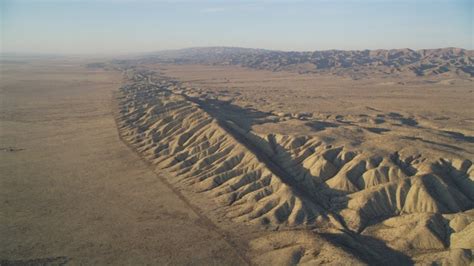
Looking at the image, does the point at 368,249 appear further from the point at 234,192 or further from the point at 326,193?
the point at 234,192

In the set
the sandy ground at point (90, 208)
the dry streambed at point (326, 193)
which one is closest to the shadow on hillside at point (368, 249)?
the dry streambed at point (326, 193)

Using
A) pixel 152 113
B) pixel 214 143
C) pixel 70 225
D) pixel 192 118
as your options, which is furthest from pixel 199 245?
pixel 152 113

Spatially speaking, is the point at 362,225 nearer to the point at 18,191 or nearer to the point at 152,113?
the point at 18,191

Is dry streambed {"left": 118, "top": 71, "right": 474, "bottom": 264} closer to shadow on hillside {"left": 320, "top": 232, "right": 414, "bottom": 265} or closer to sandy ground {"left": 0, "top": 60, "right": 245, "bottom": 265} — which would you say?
shadow on hillside {"left": 320, "top": 232, "right": 414, "bottom": 265}

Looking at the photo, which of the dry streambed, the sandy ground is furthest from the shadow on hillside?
the sandy ground

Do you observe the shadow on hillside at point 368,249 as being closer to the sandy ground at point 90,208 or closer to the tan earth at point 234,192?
the tan earth at point 234,192

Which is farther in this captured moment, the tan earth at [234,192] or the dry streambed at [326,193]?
the tan earth at [234,192]
